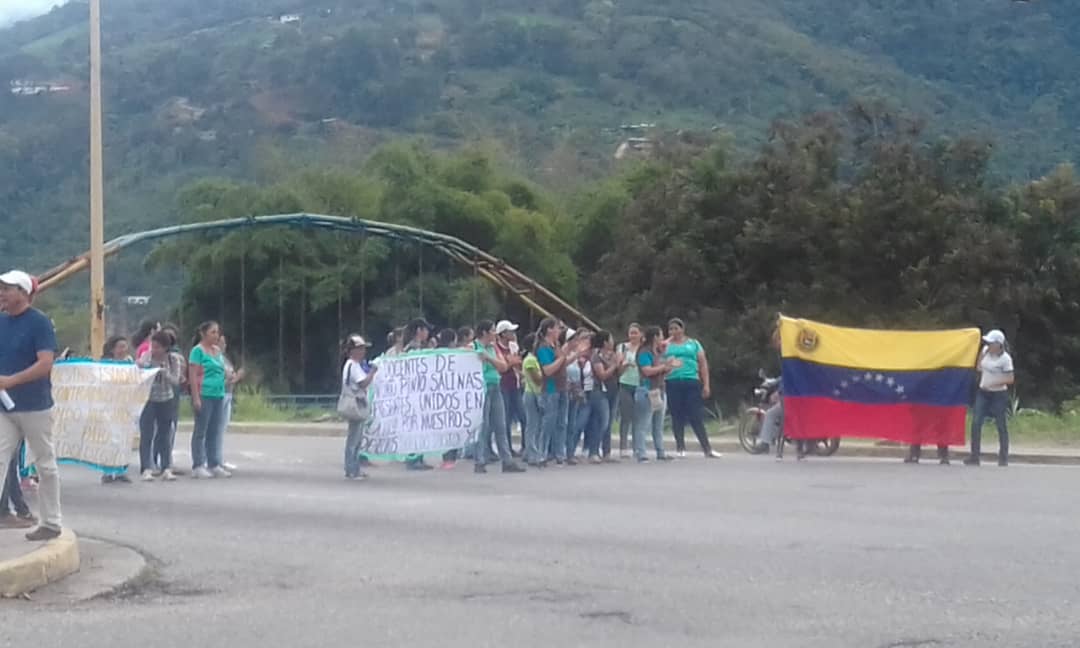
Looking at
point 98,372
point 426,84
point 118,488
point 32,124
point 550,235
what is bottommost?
point 118,488

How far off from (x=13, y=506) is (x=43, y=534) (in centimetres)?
279

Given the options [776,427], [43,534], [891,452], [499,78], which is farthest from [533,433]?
[499,78]

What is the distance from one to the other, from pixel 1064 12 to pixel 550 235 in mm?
36568

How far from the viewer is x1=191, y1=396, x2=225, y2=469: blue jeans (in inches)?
767

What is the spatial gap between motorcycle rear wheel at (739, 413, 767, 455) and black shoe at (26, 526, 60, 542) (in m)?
13.6

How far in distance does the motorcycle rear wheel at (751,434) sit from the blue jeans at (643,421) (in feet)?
6.58

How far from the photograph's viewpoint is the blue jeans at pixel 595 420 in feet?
71.8

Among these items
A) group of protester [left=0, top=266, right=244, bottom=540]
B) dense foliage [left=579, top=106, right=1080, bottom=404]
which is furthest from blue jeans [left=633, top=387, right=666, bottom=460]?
dense foliage [left=579, top=106, right=1080, bottom=404]

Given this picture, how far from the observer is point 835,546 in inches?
488

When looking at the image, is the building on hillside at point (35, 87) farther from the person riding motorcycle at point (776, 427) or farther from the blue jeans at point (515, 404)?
the blue jeans at point (515, 404)

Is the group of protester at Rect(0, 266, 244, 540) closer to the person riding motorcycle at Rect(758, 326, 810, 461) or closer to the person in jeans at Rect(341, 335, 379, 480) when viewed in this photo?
the person in jeans at Rect(341, 335, 379, 480)

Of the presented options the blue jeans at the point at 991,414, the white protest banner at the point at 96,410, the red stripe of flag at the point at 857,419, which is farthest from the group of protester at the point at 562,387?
the blue jeans at the point at 991,414

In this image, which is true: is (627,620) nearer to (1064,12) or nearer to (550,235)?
(550,235)

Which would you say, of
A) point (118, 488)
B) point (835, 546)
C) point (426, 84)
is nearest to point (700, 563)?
point (835, 546)
